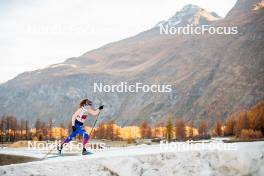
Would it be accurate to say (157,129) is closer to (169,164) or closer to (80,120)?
(80,120)

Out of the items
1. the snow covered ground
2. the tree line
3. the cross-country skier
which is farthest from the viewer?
the tree line

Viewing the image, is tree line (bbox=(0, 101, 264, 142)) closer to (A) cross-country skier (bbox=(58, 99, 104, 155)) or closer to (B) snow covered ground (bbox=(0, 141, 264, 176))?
(B) snow covered ground (bbox=(0, 141, 264, 176))

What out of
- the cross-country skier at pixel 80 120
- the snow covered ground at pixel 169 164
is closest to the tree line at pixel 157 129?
the snow covered ground at pixel 169 164

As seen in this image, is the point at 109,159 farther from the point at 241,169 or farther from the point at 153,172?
the point at 241,169

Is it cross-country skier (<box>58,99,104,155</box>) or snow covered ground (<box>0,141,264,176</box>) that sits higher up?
cross-country skier (<box>58,99,104,155</box>)

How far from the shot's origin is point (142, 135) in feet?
522

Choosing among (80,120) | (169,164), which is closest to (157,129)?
(80,120)

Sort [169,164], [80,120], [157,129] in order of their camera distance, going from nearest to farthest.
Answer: [169,164] < [80,120] < [157,129]

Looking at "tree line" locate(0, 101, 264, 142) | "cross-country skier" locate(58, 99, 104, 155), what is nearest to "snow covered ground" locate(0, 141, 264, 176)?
"cross-country skier" locate(58, 99, 104, 155)

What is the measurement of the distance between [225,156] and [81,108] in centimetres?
652

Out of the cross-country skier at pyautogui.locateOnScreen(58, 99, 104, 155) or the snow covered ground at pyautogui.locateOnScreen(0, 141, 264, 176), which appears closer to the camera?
Answer: the snow covered ground at pyautogui.locateOnScreen(0, 141, 264, 176)

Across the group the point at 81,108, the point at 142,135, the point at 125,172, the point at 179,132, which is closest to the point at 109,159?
the point at 125,172

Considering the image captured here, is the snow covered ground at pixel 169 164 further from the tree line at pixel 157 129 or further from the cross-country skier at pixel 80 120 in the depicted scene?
the tree line at pixel 157 129

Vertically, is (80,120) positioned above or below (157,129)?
above
